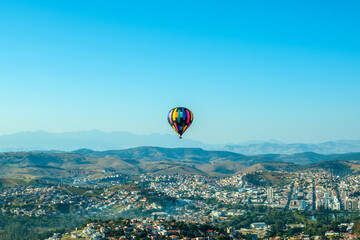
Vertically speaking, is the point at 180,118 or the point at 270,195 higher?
the point at 180,118

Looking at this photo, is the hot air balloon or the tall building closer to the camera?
the hot air balloon

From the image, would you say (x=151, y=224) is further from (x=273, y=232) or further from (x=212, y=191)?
(x=212, y=191)

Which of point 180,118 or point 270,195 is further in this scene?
point 270,195

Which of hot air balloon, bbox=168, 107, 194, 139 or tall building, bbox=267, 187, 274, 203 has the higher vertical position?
hot air balloon, bbox=168, 107, 194, 139

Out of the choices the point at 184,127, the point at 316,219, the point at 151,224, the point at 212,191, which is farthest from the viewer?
the point at 212,191

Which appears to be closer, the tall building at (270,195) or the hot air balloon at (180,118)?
the hot air balloon at (180,118)

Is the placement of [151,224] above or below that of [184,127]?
below

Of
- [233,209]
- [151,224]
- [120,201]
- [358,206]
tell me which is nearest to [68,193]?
[120,201]

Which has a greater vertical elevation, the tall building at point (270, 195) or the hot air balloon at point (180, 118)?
the hot air balloon at point (180, 118)
